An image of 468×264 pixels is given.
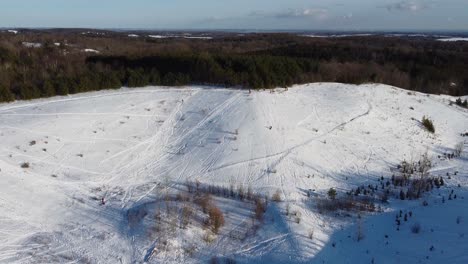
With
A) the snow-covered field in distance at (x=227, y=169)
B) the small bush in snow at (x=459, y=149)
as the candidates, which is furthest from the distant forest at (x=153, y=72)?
the small bush in snow at (x=459, y=149)

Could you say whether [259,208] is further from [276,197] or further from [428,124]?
[428,124]

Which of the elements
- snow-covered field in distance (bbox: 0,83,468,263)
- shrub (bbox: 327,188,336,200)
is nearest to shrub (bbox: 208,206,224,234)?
snow-covered field in distance (bbox: 0,83,468,263)

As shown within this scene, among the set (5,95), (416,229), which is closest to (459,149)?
(416,229)

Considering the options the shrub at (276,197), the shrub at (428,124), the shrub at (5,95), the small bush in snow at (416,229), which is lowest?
the shrub at (276,197)

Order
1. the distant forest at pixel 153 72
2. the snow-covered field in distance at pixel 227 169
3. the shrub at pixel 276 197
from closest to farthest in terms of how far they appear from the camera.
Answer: the snow-covered field in distance at pixel 227 169, the shrub at pixel 276 197, the distant forest at pixel 153 72

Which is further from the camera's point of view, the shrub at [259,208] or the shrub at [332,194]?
the shrub at [332,194]

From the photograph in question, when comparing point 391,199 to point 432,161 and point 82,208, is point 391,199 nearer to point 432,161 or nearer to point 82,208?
point 432,161

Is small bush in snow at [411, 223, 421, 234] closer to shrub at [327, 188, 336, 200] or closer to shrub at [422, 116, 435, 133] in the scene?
shrub at [327, 188, 336, 200]

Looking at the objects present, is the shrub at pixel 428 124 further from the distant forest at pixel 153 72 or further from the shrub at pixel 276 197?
the shrub at pixel 276 197

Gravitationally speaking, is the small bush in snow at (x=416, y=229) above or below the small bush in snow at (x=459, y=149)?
above
